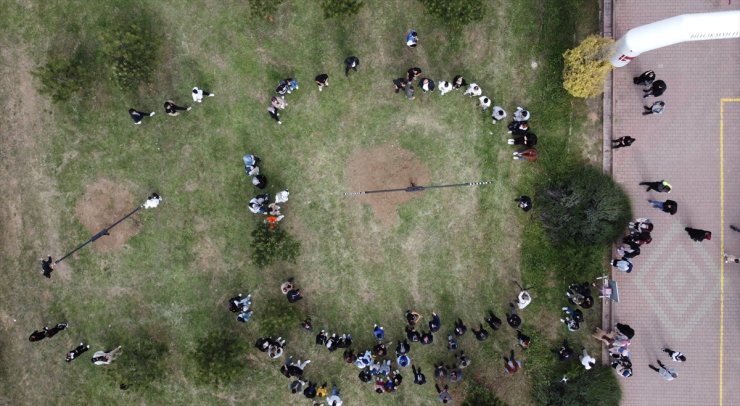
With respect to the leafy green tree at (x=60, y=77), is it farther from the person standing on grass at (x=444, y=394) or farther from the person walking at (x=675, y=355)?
the person walking at (x=675, y=355)

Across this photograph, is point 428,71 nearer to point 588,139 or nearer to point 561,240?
point 588,139

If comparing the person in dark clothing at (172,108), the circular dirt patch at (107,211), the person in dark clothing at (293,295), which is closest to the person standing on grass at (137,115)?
the person in dark clothing at (172,108)

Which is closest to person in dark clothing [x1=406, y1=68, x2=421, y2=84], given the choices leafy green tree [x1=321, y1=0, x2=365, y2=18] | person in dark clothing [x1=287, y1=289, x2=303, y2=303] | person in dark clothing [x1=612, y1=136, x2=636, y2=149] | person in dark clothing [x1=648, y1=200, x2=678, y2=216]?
leafy green tree [x1=321, y1=0, x2=365, y2=18]

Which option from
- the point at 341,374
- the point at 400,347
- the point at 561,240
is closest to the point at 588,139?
the point at 561,240

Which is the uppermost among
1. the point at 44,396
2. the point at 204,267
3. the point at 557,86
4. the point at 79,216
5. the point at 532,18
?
the point at 532,18

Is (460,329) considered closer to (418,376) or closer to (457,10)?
(418,376)

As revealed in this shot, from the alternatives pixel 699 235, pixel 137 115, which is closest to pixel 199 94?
pixel 137 115
